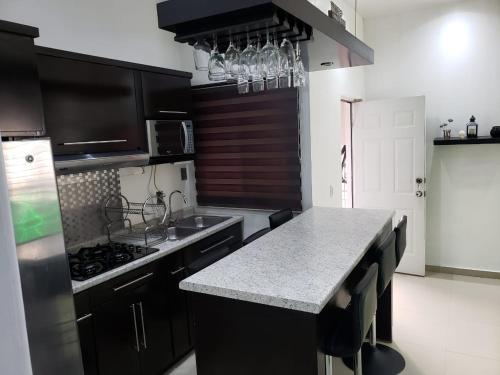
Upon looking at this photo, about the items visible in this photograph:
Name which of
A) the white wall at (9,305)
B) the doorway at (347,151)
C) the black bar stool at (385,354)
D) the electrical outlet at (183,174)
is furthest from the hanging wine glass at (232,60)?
the doorway at (347,151)

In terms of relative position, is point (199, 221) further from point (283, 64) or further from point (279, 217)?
point (283, 64)

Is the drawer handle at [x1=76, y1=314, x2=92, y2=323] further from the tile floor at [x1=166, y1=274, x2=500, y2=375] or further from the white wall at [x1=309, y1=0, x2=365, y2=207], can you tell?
the white wall at [x1=309, y1=0, x2=365, y2=207]

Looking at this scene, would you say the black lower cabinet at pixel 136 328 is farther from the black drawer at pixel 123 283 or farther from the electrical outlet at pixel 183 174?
the electrical outlet at pixel 183 174

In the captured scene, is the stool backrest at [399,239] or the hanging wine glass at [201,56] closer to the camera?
the hanging wine glass at [201,56]

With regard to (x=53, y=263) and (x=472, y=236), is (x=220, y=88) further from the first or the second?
(x=472, y=236)

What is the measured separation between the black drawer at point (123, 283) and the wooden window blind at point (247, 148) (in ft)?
4.04

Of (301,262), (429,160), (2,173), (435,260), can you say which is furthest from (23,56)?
(435,260)

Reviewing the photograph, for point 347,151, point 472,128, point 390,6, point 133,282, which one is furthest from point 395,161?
point 133,282

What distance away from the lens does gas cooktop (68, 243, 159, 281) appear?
88.0 inches

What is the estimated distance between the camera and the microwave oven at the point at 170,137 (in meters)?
2.95

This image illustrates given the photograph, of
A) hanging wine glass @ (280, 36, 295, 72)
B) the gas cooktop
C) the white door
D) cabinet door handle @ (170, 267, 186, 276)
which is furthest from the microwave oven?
the white door

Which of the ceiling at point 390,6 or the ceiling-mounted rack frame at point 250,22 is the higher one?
the ceiling at point 390,6

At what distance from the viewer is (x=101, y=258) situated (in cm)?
247

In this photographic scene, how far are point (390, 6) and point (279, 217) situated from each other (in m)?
2.78
